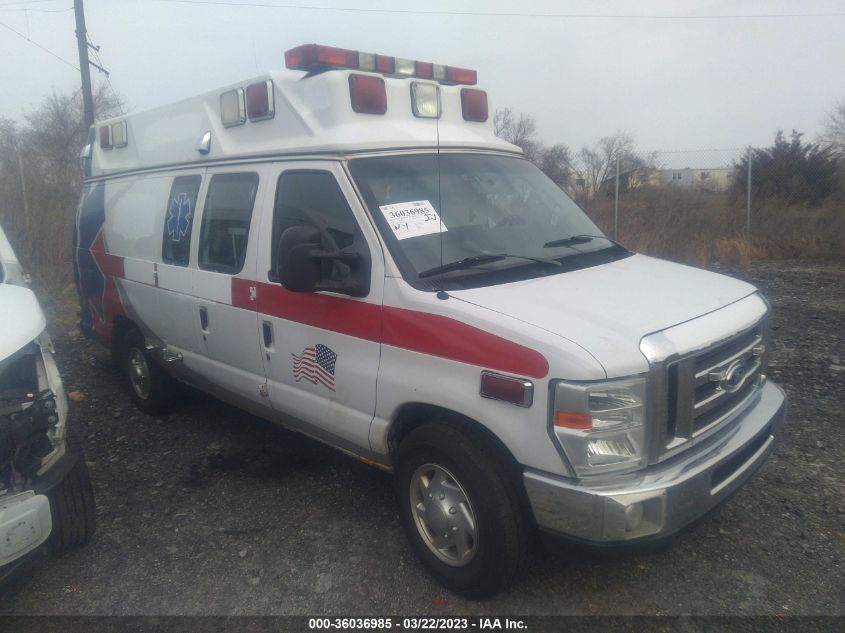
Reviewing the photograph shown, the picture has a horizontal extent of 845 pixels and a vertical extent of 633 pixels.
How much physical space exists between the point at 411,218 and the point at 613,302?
1.09 m

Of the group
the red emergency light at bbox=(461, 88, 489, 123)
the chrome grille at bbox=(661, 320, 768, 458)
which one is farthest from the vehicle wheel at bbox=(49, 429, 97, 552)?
the red emergency light at bbox=(461, 88, 489, 123)

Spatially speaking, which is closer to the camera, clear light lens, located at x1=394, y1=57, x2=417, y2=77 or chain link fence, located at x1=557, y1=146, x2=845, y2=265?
clear light lens, located at x1=394, y1=57, x2=417, y2=77

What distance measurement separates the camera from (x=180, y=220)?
15.4ft

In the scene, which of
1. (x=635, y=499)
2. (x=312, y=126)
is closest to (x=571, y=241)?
(x=312, y=126)

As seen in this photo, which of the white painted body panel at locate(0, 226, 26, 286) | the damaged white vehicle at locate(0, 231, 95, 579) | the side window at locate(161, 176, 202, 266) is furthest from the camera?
the side window at locate(161, 176, 202, 266)

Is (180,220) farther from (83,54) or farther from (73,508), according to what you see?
(83,54)

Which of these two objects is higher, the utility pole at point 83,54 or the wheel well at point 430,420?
the utility pole at point 83,54

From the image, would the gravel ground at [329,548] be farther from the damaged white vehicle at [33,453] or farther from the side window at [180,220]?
the side window at [180,220]

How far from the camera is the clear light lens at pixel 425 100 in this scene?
12.9 feet

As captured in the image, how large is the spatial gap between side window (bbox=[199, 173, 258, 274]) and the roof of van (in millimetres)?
177

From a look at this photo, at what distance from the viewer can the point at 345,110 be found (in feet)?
11.9

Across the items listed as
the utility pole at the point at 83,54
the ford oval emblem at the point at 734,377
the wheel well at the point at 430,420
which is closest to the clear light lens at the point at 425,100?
the wheel well at the point at 430,420

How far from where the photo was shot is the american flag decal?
353cm

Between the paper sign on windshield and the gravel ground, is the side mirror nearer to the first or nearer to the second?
the paper sign on windshield
